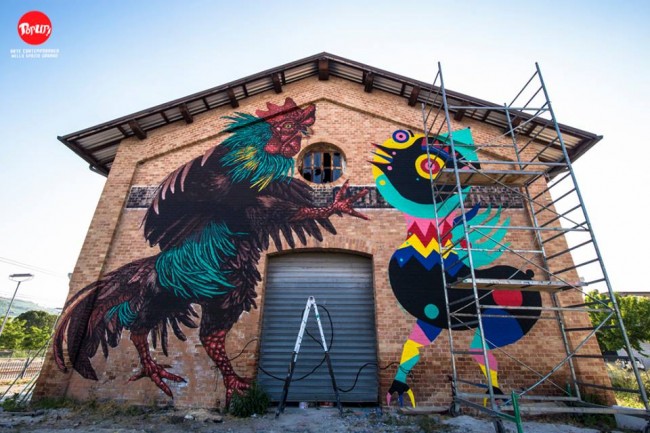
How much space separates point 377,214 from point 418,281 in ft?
6.03

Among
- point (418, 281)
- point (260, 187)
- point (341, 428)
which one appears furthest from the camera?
point (260, 187)

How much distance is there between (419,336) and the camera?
6664 mm

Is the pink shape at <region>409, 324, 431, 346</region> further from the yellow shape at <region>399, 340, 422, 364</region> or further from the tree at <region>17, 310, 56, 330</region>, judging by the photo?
the tree at <region>17, 310, 56, 330</region>

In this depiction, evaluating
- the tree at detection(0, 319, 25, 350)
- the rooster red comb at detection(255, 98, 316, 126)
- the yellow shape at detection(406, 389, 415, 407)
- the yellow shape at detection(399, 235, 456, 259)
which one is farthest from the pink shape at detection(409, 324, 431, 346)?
the tree at detection(0, 319, 25, 350)

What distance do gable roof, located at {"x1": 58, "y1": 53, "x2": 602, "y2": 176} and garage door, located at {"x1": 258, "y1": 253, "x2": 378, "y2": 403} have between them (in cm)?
509

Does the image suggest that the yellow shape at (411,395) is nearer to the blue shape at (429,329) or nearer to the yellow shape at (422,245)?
the blue shape at (429,329)

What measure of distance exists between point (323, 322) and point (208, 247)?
327 cm

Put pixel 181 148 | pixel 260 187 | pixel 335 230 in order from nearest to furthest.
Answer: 1. pixel 335 230
2. pixel 260 187
3. pixel 181 148

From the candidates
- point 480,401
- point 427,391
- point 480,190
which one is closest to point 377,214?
point 480,190

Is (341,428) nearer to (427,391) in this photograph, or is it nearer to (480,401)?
(427,391)

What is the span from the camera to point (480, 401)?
6.20m

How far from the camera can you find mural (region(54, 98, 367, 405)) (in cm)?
681

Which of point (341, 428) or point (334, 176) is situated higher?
point (334, 176)

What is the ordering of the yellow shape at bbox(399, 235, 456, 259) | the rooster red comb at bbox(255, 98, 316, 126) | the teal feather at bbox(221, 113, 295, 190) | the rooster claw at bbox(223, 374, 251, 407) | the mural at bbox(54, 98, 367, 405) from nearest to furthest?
1. the rooster claw at bbox(223, 374, 251, 407)
2. the mural at bbox(54, 98, 367, 405)
3. the yellow shape at bbox(399, 235, 456, 259)
4. the teal feather at bbox(221, 113, 295, 190)
5. the rooster red comb at bbox(255, 98, 316, 126)
